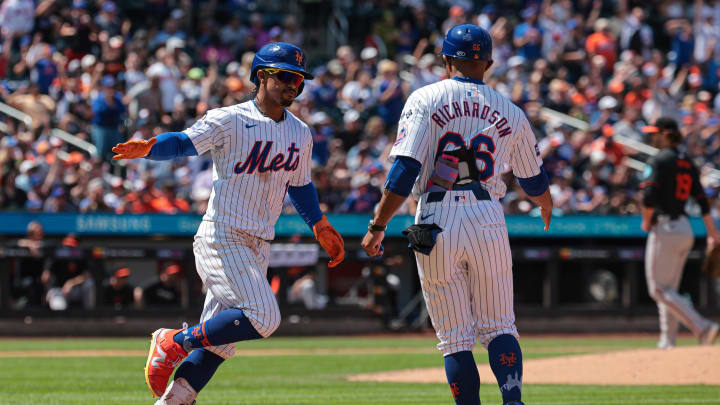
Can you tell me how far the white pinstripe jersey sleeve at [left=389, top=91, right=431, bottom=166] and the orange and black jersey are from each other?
617cm

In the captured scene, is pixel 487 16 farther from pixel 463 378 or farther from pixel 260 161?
pixel 463 378

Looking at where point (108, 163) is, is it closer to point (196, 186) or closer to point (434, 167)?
point (196, 186)

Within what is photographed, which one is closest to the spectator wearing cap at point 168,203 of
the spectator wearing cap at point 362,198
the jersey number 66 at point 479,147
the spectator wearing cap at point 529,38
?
the spectator wearing cap at point 362,198

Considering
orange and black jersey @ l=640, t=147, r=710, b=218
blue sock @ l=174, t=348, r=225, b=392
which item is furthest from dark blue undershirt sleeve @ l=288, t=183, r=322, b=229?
orange and black jersey @ l=640, t=147, r=710, b=218

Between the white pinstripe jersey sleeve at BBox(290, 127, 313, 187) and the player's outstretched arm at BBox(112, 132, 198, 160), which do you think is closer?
the player's outstretched arm at BBox(112, 132, 198, 160)

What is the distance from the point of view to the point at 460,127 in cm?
545

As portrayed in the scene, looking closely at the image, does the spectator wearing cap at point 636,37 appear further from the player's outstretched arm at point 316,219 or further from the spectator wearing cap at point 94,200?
the player's outstretched arm at point 316,219

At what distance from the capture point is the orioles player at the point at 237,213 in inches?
221

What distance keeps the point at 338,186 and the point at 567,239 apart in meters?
3.65

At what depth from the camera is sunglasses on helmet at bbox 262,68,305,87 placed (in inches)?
230

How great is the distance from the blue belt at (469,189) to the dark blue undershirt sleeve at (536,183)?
476 millimetres

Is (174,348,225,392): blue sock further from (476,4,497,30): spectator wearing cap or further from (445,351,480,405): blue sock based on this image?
(476,4,497,30): spectator wearing cap

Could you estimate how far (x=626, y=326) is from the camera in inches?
684

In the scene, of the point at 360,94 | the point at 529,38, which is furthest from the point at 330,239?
the point at 529,38
